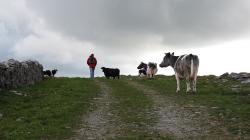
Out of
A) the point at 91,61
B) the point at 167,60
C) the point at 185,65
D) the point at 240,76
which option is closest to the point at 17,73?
the point at 167,60

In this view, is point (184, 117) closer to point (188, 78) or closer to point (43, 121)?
point (43, 121)

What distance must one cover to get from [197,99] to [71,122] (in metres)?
9.32

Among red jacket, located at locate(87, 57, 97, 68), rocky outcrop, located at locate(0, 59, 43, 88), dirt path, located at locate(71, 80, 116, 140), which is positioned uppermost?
red jacket, located at locate(87, 57, 97, 68)

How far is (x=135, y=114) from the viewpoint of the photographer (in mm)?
20797

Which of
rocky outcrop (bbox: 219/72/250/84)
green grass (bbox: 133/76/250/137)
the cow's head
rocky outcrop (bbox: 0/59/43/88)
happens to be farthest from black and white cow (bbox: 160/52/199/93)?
rocky outcrop (bbox: 0/59/43/88)

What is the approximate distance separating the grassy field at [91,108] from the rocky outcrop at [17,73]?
122cm

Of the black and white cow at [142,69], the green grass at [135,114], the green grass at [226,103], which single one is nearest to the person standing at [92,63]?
the black and white cow at [142,69]

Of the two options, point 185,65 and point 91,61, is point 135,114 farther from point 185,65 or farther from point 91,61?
point 91,61

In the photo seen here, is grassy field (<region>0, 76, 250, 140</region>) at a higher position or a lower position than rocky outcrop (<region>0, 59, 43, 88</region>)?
lower

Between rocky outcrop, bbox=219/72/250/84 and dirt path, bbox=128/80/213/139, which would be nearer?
dirt path, bbox=128/80/213/139

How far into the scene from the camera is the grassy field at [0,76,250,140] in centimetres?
1697

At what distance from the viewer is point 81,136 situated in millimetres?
16344

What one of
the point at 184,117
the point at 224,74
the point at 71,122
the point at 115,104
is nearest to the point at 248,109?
the point at 184,117

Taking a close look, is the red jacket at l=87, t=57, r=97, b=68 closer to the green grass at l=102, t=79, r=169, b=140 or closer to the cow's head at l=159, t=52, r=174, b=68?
the cow's head at l=159, t=52, r=174, b=68
